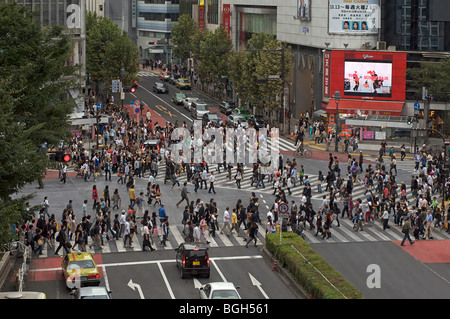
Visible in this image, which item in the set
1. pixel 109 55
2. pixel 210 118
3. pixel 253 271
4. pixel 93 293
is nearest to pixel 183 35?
pixel 109 55

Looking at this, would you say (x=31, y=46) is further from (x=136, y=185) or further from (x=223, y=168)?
(x=223, y=168)

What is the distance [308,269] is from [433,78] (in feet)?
148

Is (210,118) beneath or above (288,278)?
above

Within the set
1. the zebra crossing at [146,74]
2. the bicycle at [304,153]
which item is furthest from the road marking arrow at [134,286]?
the zebra crossing at [146,74]

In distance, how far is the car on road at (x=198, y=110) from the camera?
8056 cm

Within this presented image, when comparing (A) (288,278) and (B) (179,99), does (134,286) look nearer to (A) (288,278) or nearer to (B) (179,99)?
(A) (288,278)

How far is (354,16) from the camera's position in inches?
3044

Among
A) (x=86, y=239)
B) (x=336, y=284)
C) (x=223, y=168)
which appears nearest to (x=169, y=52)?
(x=223, y=168)

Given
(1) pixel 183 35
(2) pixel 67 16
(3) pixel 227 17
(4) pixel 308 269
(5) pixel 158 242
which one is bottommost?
(5) pixel 158 242

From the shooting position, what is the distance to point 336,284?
29.2 metres

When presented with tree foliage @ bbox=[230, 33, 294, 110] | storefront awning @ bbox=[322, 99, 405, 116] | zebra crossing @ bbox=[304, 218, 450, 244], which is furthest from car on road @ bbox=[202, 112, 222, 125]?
zebra crossing @ bbox=[304, 218, 450, 244]

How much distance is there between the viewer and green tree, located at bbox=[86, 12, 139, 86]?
85688 mm

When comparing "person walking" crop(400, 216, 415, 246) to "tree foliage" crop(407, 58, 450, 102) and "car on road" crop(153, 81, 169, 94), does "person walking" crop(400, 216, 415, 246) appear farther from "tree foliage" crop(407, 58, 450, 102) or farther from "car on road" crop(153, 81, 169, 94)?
"car on road" crop(153, 81, 169, 94)

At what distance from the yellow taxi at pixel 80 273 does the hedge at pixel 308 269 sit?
810 cm
